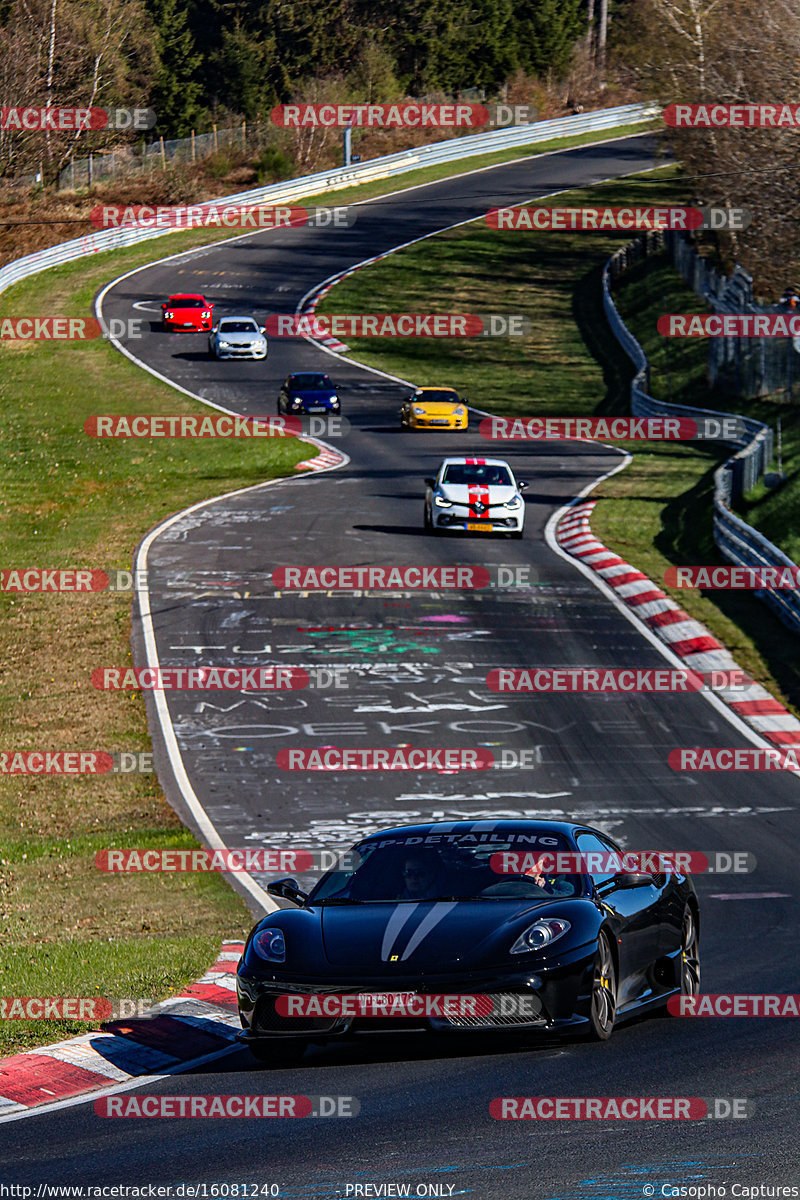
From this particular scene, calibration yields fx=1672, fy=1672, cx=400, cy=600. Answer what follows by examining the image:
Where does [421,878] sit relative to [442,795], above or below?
above

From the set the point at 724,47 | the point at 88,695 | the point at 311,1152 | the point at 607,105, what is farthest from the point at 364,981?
the point at 607,105

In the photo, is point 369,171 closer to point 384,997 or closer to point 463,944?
point 463,944

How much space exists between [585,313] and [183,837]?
47.2 m

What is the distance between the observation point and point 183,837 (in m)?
15.7

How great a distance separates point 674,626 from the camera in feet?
78.8

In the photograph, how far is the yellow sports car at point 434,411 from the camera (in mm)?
43562
